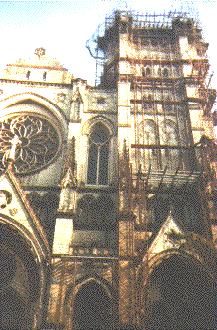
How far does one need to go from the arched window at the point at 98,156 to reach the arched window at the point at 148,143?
7.20 feet

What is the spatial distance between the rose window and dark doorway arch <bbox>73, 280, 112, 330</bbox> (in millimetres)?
8014

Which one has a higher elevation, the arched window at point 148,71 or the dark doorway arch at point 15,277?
the arched window at point 148,71

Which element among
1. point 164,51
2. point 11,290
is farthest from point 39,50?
point 11,290

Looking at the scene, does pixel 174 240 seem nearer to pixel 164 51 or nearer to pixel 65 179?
pixel 65 179

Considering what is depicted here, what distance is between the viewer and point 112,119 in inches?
845

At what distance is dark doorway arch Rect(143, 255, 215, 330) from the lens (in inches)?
563

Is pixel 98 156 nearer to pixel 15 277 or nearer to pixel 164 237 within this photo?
pixel 164 237

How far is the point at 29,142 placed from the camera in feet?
67.8

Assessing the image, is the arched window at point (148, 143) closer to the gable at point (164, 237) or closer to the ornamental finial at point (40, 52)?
the gable at point (164, 237)

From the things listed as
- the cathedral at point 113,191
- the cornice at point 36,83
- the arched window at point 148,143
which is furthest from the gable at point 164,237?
the cornice at point 36,83

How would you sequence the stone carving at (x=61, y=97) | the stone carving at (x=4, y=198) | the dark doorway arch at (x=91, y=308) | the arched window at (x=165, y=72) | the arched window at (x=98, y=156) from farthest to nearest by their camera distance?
1. the arched window at (x=165, y=72)
2. the stone carving at (x=61, y=97)
3. the arched window at (x=98, y=156)
4. the stone carving at (x=4, y=198)
5. the dark doorway arch at (x=91, y=308)

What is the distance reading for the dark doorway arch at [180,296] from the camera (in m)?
14.3

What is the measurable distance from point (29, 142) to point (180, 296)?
12473 mm

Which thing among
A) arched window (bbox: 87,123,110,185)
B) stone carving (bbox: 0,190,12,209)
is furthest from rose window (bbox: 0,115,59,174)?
stone carving (bbox: 0,190,12,209)
